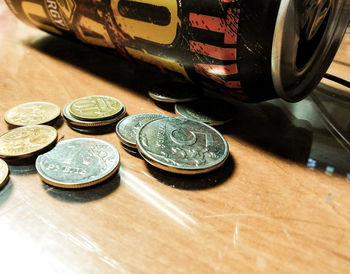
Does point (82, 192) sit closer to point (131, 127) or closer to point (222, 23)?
point (131, 127)

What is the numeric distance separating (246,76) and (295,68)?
0.11 metres

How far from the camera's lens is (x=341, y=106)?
80 centimetres

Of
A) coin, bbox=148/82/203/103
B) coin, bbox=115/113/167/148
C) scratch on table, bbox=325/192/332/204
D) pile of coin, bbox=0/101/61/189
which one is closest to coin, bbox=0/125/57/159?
pile of coin, bbox=0/101/61/189

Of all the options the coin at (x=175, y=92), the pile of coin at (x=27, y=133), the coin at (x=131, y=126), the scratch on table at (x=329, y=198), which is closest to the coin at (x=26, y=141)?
the pile of coin at (x=27, y=133)

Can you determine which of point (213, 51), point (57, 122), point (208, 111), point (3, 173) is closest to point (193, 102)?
point (208, 111)

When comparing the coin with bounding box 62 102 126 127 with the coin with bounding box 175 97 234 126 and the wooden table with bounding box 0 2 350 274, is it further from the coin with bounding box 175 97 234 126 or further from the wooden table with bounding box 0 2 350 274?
the coin with bounding box 175 97 234 126

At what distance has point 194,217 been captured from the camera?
46 cm

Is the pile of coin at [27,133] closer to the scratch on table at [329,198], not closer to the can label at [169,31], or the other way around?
the can label at [169,31]

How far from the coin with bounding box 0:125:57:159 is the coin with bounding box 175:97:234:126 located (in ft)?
0.86

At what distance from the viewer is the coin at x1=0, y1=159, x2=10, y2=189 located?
0.49m

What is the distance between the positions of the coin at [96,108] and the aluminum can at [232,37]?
0.48ft

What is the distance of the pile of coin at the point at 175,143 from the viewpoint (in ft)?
1.68

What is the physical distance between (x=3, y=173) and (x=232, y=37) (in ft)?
1.40

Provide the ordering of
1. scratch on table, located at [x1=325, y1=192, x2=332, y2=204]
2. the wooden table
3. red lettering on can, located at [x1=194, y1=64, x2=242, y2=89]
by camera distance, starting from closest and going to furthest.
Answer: the wooden table
scratch on table, located at [x1=325, y1=192, x2=332, y2=204]
red lettering on can, located at [x1=194, y1=64, x2=242, y2=89]
